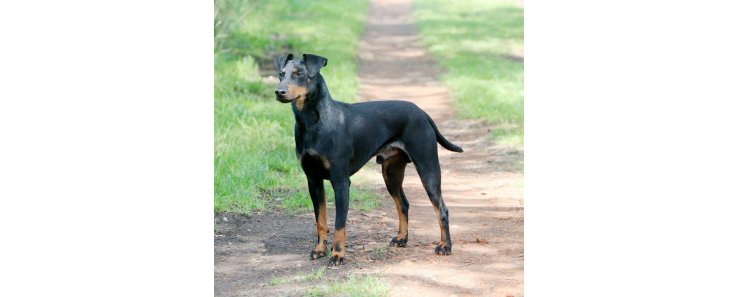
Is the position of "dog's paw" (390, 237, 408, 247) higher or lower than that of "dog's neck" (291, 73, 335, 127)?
lower

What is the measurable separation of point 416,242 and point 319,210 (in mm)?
953

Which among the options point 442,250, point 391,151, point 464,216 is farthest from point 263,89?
point 442,250

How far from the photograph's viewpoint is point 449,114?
13.5 m

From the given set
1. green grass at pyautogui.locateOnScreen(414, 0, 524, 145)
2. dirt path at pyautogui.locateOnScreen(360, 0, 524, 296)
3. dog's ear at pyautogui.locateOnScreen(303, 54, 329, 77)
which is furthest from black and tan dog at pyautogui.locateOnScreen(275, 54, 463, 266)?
green grass at pyautogui.locateOnScreen(414, 0, 524, 145)

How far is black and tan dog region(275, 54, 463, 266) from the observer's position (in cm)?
625

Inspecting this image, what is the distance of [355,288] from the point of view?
5.87 metres

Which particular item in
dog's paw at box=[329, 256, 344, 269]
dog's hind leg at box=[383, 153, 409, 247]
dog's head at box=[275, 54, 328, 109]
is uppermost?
dog's head at box=[275, 54, 328, 109]

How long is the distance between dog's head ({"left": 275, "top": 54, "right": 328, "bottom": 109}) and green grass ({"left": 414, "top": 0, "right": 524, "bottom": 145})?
17.6 feet

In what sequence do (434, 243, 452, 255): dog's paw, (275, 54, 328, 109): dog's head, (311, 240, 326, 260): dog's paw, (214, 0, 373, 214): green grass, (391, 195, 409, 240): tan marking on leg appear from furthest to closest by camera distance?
(214, 0, 373, 214): green grass
(391, 195, 409, 240): tan marking on leg
(434, 243, 452, 255): dog's paw
(311, 240, 326, 260): dog's paw
(275, 54, 328, 109): dog's head

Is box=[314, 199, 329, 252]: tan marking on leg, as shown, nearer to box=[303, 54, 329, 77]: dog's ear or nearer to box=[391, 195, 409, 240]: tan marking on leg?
box=[391, 195, 409, 240]: tan marking on leg

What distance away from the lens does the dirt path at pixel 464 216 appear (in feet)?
20.4

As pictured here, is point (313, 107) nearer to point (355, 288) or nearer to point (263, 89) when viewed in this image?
point (355, 288)

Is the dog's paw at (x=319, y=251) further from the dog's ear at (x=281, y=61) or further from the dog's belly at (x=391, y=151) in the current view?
the dog's ear at (x=281, y=61)

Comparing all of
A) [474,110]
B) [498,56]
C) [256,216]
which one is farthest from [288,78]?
[498,56]
